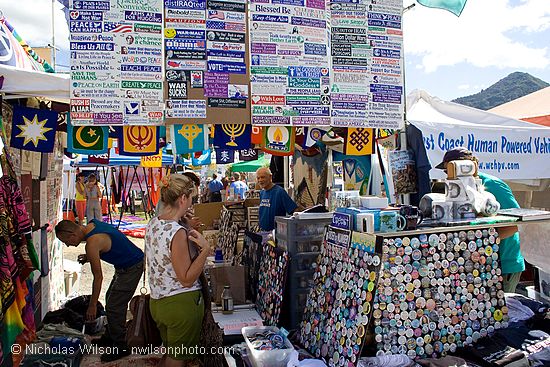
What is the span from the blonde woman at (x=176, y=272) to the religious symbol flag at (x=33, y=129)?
1528mm

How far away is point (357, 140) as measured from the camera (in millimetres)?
4441

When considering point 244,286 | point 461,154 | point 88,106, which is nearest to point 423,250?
point 461,154

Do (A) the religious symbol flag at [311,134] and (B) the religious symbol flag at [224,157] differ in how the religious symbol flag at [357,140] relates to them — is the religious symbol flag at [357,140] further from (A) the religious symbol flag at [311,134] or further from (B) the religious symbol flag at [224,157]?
(B) the religious symbol flag at [224,157]

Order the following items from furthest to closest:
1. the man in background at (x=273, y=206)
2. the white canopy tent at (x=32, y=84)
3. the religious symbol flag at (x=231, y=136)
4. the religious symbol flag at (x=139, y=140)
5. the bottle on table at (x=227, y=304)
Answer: the man in background at (x=273, y=206) → the religious symbol flag at (x=231, y=136) → the religious symbol flag at (x=139, y=140) → the bottle on table at (x=227, y=304) → the white canopy tent at (x=32, y=84)

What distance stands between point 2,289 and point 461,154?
3.15 meters

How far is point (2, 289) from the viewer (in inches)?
112

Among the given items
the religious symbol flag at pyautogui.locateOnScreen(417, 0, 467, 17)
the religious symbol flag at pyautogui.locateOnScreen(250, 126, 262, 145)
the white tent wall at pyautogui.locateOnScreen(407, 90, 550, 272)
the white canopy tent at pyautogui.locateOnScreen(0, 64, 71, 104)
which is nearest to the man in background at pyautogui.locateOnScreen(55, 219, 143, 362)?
the white canopy tent at pyautogui.locateOnScreen(0, 64, 71, 104)

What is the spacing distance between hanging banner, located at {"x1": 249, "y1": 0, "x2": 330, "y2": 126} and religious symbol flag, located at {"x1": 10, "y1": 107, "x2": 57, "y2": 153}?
180 cm

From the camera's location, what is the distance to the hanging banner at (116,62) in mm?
3557

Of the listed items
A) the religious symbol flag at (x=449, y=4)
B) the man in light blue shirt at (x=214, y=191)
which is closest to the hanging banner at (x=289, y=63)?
the religious symbol flag at (x=449, y=4)

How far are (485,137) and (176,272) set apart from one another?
3.82 m

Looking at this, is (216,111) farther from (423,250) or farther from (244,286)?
(423,250)

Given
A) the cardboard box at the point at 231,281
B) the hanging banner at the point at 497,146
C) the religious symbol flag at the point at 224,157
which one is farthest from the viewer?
the religious symbol flag at the point at 224,157

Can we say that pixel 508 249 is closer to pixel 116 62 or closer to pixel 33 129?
pixel 116 62
